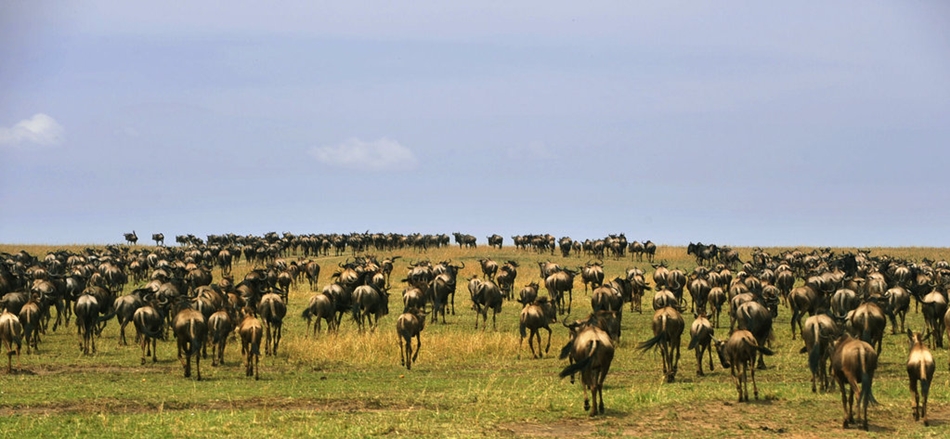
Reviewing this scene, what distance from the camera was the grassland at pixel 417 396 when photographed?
642 inches

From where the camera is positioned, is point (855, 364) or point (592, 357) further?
point (592, 357)

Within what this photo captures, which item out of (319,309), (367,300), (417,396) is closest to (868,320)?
(417,396)

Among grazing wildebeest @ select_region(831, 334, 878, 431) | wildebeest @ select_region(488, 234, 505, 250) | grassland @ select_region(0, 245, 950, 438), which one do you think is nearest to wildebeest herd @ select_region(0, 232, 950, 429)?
grazing wildebeest @ select_region(831, 334, 878, 431)

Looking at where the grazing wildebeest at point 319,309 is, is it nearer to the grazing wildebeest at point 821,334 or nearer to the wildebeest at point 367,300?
the wildebeest at point 367,300

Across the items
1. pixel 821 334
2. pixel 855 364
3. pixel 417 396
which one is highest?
pixel 821 334

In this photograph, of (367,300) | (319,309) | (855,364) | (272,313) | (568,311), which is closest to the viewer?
(855,364)

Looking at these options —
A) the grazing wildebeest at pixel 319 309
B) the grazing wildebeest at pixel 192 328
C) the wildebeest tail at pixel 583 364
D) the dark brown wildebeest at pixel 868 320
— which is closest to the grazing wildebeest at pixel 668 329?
the dark brown wildebeest at pixel 868 320

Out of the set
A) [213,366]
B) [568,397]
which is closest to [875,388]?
[568,397]

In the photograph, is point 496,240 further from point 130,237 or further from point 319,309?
point 319,309

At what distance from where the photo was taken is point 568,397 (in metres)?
19.5

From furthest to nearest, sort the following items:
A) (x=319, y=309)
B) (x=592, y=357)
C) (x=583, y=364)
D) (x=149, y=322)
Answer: (x=319, y=309)
(x=149, y=322)
(x=592, y=357)
(x=583, y=364)

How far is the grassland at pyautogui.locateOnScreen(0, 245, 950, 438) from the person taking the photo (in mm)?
16297

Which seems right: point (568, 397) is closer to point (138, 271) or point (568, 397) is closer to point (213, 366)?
point (213, 366)

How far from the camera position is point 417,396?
2014cm
